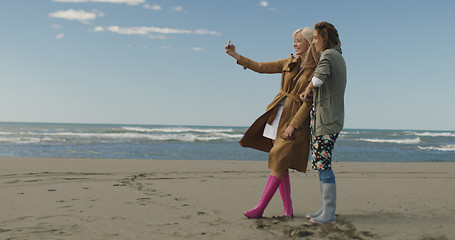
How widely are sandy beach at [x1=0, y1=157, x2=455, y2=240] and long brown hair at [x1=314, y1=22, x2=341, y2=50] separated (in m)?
1.63

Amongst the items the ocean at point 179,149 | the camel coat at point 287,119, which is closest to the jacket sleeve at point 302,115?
the camel coat at point 287,119

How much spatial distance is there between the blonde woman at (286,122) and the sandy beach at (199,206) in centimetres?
45

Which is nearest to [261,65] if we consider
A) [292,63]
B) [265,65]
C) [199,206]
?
[265,65]

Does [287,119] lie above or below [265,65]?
below

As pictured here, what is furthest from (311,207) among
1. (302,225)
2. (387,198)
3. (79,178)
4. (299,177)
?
(79,178)

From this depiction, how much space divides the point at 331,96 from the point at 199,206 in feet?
6.49

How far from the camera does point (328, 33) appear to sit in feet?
10.7

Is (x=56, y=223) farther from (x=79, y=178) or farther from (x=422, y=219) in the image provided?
(x=422, y=219)

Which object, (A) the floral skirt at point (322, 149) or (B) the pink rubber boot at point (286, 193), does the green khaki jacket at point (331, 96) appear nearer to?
(A) the floral skirt at point (322, 149)

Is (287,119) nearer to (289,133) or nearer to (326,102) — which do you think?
(289,133)

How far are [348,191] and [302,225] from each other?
89.9 inches

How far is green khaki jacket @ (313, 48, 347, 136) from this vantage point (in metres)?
3.16

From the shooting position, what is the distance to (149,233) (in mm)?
3088

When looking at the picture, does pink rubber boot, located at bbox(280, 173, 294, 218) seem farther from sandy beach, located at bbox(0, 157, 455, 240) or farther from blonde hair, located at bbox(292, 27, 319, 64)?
blonde hair, located at bbox(292, 27, 319, 64)
